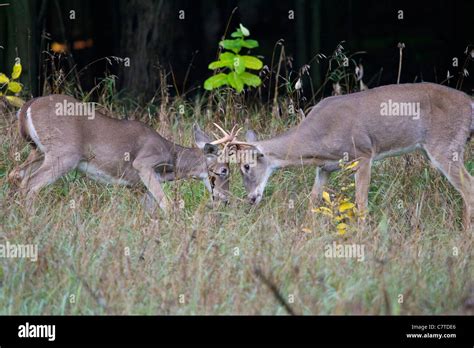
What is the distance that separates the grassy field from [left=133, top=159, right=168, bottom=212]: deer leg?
150 mm

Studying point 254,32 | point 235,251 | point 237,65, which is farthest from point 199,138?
point 254,32

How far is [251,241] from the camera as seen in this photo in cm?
717

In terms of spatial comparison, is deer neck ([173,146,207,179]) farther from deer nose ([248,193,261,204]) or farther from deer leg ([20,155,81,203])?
deer leg ([20,155,81,203])

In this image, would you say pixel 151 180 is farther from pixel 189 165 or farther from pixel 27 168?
pixel 27 168

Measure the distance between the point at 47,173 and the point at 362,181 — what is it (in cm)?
258

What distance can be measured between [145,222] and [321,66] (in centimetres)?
751

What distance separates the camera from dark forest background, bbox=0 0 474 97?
1256 cm

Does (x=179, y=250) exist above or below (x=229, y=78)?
below

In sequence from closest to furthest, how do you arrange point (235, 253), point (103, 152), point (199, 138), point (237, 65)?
point (235, 253) → point (103, 152) → point (199, 138) → point (237, 65)

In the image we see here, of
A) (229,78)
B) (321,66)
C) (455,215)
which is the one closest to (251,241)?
(455,215)

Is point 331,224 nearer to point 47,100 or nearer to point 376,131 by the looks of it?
point 376,131

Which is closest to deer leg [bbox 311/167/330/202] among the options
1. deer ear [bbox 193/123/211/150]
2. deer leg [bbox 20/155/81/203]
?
deer ear [bbox 193/123/211/150]

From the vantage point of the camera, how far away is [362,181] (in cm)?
866

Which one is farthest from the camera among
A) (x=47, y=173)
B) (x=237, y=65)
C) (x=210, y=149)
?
(x=237, y=65)
